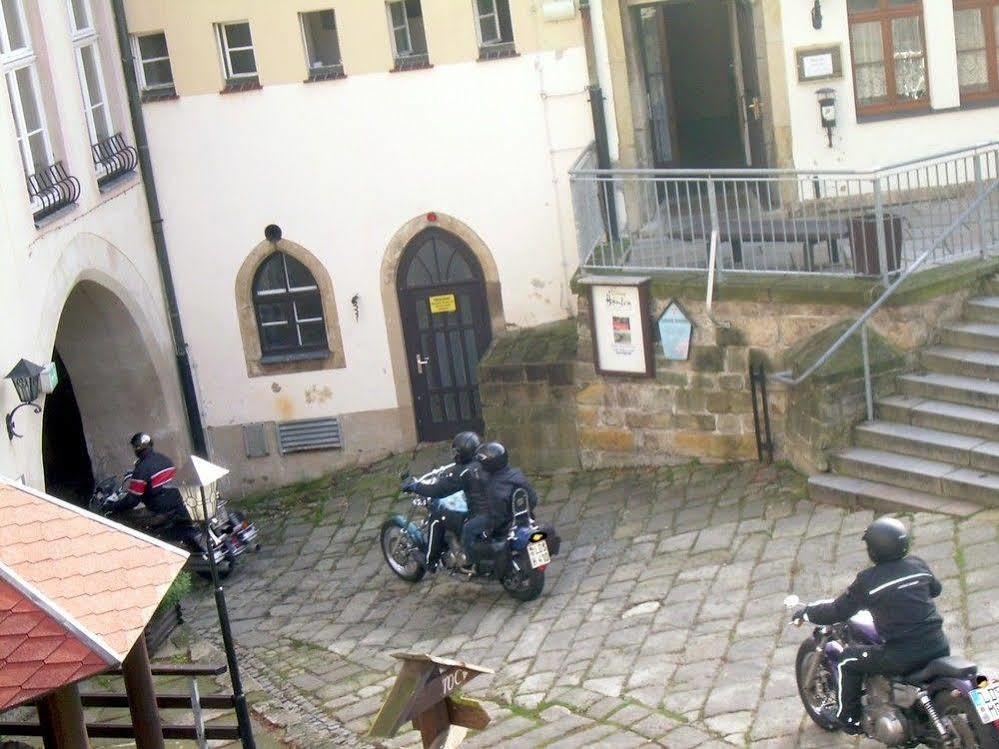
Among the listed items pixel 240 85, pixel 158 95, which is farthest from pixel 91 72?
pixel 240 85

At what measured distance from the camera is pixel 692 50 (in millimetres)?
18359

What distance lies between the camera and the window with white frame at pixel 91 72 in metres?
16.8

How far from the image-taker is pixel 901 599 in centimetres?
911

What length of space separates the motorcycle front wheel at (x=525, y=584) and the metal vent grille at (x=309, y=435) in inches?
208

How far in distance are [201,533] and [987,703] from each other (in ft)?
27.7

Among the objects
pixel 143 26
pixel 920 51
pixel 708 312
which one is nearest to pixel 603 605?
pixel 708 312

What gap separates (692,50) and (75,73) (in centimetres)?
624

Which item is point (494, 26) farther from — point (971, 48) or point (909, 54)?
point (971, 48)

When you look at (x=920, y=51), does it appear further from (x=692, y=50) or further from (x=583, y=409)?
(x=583, y=409)

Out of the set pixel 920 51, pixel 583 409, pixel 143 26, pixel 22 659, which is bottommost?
pixel 583 409

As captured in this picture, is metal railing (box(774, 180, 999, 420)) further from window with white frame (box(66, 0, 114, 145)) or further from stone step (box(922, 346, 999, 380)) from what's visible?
window with white frame (box(66, 0, 114, 145))

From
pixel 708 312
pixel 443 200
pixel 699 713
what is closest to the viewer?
pixel 699 713

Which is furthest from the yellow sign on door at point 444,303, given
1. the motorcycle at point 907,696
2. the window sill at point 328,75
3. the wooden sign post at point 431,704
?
the wooden sign post at point 431,704

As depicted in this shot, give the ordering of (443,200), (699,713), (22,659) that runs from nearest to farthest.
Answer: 1. (22,659)
2. (699,713)
3. (443,200)
